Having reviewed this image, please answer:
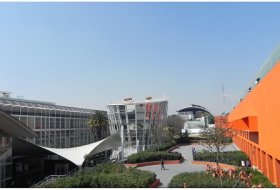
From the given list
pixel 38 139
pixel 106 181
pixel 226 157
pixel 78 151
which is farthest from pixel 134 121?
pixel 106 181

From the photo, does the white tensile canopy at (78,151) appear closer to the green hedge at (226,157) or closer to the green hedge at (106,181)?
the green hedge at (106,181)

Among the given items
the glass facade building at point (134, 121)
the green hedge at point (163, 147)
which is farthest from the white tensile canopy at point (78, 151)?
the glass facade building at point (134, 121)

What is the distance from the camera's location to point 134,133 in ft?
179

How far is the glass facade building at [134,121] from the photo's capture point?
5434 cm

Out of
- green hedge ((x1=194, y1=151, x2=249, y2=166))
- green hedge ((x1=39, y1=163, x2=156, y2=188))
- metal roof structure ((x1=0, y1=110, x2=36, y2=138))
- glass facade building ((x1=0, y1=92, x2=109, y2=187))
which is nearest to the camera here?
metal roof structure ((x1=0, y1=110, x2=36, y2=138))

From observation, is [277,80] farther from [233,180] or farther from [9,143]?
[9,143]

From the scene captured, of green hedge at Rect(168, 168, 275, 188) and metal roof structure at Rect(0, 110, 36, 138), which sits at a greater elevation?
metal roof structure at Rect(0, 110, 36, 138)

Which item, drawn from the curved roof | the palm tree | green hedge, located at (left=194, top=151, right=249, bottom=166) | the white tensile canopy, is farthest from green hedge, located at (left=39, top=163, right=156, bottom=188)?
the curved roof

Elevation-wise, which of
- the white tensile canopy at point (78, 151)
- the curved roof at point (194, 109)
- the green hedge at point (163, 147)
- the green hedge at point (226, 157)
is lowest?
the green hedge at point (226, 157)

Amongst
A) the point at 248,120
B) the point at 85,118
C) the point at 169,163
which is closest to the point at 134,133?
the point at 85,118

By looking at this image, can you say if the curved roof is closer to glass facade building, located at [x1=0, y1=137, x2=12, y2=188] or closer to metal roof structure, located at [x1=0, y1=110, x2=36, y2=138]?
glass facade building, located at [x1=0, y1=137, x2=12, y2=188]

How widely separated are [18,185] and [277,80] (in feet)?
67.5

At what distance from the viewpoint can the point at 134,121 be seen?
54.6 meters

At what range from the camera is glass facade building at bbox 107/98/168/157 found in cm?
5434
